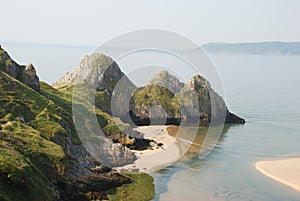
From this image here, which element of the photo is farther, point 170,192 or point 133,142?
point 133,142

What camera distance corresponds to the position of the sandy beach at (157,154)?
172 feet

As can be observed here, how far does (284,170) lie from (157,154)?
733 inches

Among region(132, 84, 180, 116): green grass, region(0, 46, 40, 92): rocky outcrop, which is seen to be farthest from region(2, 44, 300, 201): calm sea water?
region(0, 46, 40, 92): rocky outcrop

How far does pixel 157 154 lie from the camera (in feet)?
195

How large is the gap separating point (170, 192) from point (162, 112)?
4628 cm

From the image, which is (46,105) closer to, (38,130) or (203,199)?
(38,130)

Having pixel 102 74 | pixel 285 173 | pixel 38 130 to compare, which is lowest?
pixel 285 173

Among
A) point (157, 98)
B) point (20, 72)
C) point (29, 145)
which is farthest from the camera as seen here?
point (157, 98)

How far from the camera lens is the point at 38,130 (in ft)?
152

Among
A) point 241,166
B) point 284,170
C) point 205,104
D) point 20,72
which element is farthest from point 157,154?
point 205,104

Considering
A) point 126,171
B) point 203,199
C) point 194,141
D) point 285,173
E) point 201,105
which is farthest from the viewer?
point 201,105

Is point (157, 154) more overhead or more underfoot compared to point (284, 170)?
more overhead

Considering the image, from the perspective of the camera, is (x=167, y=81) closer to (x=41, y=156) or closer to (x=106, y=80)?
(x=106, y=80)

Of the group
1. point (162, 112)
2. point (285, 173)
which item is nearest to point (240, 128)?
point (162, 112)
